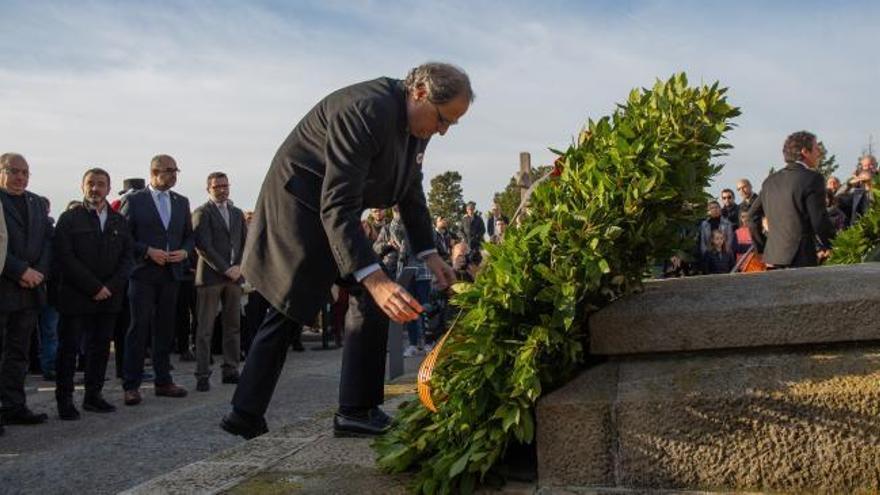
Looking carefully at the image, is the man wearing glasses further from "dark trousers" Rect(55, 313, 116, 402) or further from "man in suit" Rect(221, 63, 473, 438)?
"man in suit" Rect(221, 63, 473, 438)

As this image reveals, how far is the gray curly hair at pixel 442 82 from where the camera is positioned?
3729mm

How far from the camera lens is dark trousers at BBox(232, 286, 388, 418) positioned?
4027 mm

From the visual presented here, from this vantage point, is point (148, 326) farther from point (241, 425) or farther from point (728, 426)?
point (728, 426)

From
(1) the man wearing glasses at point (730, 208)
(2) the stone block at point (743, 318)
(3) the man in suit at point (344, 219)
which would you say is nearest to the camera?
(2) the stone block at point (743, 318)

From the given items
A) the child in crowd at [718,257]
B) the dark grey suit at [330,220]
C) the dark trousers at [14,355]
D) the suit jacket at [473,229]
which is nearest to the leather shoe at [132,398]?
the dark trousers at [14,355]

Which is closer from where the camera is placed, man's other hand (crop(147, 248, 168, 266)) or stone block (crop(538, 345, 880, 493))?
stone block (crop(538, 345, 880, 493))

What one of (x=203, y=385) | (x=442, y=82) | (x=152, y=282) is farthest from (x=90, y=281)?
(x=442, y=82)

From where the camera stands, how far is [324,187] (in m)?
3.58

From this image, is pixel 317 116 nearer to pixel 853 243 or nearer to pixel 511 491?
pixel 511 491

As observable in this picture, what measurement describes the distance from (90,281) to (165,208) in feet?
4.94

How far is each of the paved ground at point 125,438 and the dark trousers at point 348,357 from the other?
52 cm

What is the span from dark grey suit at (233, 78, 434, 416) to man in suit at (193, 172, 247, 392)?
16.2 ft

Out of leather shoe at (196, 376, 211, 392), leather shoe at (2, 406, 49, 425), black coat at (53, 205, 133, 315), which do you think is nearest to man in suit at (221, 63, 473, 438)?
leather shoe at (2, 406, 49, 425)

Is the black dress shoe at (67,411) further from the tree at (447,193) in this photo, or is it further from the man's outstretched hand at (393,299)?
the tree at (447,193)
